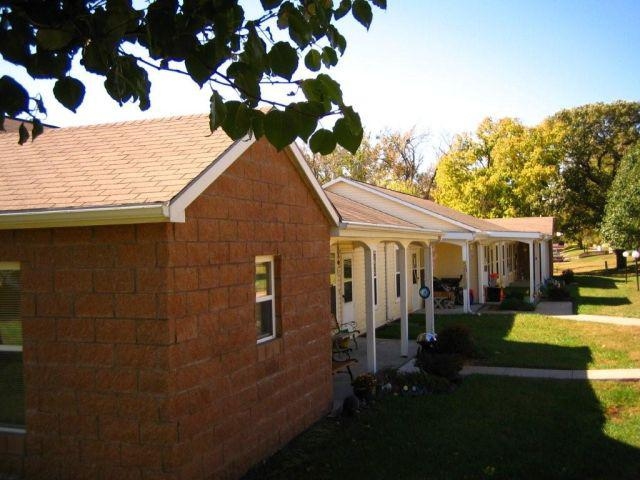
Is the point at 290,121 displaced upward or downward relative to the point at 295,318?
upward

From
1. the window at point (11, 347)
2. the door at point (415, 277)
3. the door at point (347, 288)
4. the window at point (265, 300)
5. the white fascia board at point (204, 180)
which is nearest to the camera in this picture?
the white fascia board at point (204, 180)

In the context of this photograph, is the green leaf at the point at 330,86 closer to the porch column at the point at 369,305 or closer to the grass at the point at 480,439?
the grass at the point at 480,439

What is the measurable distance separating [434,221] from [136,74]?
60.8 ft

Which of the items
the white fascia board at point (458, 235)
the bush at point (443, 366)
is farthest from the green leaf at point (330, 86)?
the white fascia board at point (458, 235)

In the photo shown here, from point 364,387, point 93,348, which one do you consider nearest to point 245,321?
point 93,348

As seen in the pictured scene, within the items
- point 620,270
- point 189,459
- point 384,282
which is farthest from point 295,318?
point 620,270

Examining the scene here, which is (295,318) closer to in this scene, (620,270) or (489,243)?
(489,243)

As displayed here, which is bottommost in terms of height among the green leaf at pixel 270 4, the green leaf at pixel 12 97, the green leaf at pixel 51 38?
the green leaf at pixel 12 97

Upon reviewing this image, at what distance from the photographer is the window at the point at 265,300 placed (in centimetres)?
734

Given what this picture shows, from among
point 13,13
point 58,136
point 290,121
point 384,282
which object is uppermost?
point 58,136

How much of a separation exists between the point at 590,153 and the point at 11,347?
1981 inches

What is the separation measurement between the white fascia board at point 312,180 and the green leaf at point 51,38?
4895 millimetres

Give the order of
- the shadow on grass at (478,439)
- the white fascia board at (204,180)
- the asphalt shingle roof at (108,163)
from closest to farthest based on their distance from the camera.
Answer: the white fascia board at (204,180) < the asphalt shingle roof at (108,163) < the shadow on grass at (478,439)

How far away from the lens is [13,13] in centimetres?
272
